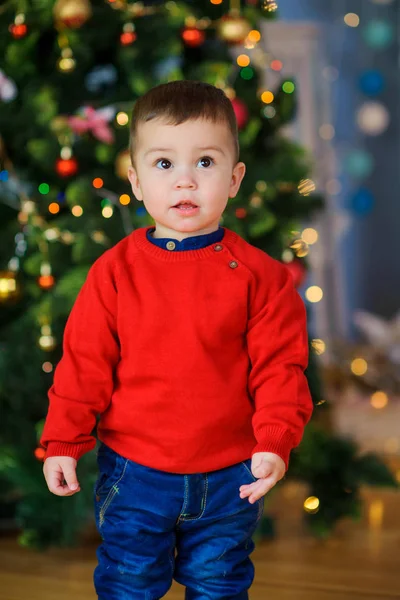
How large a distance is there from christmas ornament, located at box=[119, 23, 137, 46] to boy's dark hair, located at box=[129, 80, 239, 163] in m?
0.92

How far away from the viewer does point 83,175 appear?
85.4 inches

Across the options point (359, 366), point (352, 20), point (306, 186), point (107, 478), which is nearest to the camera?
point (107, 478)

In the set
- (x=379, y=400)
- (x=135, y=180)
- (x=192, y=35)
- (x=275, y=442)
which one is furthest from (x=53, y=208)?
(x=379, y=400)

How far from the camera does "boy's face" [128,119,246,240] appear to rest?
1205mm

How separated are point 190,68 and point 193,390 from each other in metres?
1.19

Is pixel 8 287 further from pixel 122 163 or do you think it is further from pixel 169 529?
pixel 169 529

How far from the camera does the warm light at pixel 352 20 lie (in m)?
4.39

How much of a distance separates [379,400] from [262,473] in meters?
2.67

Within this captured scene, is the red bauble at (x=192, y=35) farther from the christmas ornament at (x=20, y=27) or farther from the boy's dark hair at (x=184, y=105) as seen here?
the boy's dark hair at (x=184, y=105)

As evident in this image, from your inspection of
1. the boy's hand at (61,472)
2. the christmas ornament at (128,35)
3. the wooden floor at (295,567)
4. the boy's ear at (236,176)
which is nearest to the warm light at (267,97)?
the christmas ornament at (128,35)

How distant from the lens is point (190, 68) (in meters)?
2.19

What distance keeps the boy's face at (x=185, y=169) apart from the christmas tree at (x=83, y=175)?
78cm

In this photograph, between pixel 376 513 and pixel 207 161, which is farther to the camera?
pixel 376 513

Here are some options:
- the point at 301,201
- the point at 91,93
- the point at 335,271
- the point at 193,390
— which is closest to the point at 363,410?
the point at 335,271
